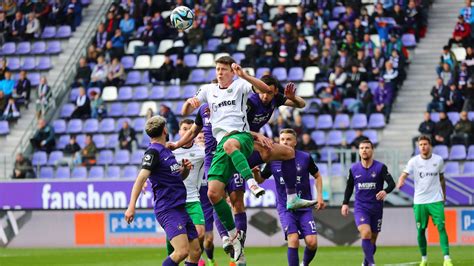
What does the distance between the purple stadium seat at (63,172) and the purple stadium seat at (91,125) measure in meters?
2.47

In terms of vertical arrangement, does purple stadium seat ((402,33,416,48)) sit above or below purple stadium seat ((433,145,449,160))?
above

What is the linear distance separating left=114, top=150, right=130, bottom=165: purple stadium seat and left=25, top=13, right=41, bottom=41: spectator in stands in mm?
7720

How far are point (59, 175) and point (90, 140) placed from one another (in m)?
1.38

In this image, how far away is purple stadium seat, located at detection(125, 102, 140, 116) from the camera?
34.4 meters

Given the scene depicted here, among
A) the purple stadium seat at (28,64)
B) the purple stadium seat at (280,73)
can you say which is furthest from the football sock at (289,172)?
the purple stadium seat at (28,64)

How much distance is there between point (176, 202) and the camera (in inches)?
585

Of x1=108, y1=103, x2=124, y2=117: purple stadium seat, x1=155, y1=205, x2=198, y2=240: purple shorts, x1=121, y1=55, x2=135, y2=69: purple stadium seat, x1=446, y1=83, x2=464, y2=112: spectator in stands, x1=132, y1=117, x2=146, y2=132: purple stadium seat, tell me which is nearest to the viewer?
x1=155, y1=205, x2=198, y2=240: purple shorts

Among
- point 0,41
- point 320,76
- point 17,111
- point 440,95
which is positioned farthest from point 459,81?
point 0,41

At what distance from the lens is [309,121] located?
1257 inches

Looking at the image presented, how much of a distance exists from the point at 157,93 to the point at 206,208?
1569 cm

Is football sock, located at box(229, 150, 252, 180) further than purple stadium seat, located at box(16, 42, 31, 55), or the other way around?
purple stadium seat, located at box(16, 42, 31, 55)

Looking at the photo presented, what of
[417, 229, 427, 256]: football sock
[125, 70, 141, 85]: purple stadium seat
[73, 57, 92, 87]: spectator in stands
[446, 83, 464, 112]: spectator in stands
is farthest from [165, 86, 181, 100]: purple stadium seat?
[417, 229, 427, 256]: football sock

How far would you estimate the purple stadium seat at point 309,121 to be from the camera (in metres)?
31.8

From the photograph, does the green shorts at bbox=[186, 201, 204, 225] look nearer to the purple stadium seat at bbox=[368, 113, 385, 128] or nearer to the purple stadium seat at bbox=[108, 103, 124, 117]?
the purple stadium seat at bbox=[368, 113, 385, 128]
